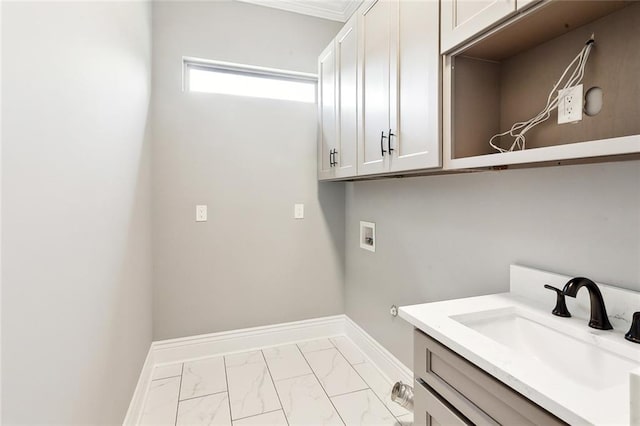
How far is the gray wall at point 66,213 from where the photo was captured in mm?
681

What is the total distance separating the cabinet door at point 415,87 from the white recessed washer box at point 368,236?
87cm

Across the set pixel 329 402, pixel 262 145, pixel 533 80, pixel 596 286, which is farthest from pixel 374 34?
pixel 329 402

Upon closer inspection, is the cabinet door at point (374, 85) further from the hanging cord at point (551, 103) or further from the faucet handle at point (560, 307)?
the faucet handle at point (560, 307)

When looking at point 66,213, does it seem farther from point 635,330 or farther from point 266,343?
point 266,343

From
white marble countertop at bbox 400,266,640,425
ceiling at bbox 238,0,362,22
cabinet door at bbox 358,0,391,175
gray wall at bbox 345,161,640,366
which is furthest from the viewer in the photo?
ceiling at bbox 238,0,362,22

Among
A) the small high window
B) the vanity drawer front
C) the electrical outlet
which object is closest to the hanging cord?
the electrical outlet

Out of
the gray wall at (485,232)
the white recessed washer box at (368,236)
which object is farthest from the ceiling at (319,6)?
the white recessed washer box at (368,236)

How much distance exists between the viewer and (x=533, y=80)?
49.3 inches

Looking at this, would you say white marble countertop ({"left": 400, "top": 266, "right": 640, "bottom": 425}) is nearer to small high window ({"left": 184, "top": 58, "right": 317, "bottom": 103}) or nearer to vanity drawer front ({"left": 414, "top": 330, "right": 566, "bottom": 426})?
vanity drawer front ({"left": 414, "top": 330, "right": 566, "bottom": 426})

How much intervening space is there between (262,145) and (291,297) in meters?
1.34

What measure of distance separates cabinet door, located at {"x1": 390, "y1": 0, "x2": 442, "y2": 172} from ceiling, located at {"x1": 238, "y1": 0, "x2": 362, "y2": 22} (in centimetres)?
134

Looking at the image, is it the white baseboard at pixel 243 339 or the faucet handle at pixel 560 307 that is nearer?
the faucet handle at pixel 560 307

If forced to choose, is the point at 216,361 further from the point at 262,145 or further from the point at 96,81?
the point at 96,81

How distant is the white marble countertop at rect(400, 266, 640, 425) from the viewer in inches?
25.4
